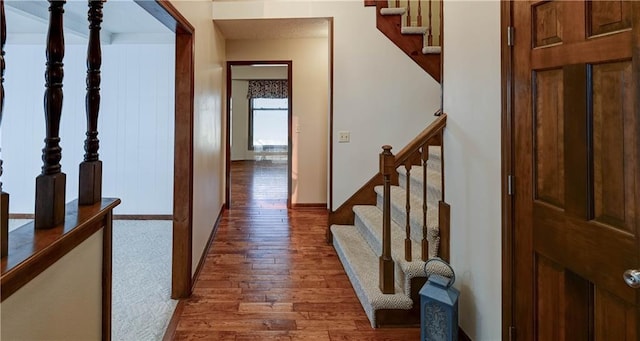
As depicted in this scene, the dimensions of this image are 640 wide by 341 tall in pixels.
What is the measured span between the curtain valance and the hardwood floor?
773 cm

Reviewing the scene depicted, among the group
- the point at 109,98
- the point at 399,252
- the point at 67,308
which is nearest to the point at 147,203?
the point at 109,98

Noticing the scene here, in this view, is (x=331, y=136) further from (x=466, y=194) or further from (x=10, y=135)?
(x=10, y=135)

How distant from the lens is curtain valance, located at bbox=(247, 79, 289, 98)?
38.7ft

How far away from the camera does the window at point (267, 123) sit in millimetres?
12164

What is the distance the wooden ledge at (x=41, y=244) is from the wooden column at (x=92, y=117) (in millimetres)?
64

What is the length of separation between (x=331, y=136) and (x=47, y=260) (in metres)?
3.16

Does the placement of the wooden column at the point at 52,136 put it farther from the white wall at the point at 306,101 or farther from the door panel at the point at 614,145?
the white wall at the point at 306,101

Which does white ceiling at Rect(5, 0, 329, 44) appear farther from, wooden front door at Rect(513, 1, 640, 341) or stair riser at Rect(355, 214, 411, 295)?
wooden front door at Rect(513, 1, 640, 341)

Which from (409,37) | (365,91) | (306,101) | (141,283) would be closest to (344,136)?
(365,91)

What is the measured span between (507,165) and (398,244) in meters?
1.22

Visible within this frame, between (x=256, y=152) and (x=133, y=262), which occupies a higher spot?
(x=256, y=152)

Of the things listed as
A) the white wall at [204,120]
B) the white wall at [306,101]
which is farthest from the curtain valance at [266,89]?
the white wall at [204,120]

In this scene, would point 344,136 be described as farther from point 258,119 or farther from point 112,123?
point 258,119

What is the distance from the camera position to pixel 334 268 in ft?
10.6
